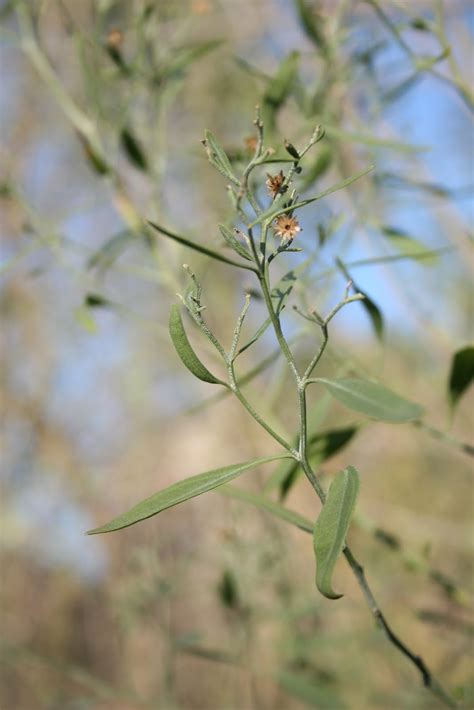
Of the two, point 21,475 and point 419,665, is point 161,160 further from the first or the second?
point 21,475

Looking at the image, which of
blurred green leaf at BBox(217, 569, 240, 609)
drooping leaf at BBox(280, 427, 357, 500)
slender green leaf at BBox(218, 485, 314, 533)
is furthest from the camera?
blurred green leaf at BBox(217, 569, 240, 609)

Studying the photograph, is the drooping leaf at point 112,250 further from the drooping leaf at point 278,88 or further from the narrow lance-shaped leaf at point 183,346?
the narrow lance-shaped leaf at point 183,346

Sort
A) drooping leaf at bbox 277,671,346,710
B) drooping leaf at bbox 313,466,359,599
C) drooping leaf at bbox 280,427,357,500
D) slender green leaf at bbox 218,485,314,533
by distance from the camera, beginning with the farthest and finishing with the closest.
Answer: drooping leaf at bbox 277,671,346,710, drooping leaf at bbox 280,427,357,500, slender green leaf at bbox 218,485,314,533, drooping leaf at bbox 313,466,359,599

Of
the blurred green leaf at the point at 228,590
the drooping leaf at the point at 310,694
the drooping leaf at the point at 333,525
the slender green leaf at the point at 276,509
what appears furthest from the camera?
the blurred green leaf at the point at 228,590

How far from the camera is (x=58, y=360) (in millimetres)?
2188

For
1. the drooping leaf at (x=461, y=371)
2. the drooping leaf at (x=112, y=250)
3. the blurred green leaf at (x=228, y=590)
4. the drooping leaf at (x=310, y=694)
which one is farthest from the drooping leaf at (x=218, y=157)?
the blurred green leaf at (x=228, y=590)

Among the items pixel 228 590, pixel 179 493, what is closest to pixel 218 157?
pixel 179 493

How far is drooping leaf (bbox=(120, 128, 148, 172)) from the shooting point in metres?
0.68

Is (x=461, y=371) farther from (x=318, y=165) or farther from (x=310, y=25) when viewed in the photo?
(x=310, y=25)

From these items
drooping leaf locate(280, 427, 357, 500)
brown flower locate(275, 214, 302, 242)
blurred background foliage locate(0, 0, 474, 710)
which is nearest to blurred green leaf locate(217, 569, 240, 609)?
blurred background foliage locate(0, 0, 474, 710)

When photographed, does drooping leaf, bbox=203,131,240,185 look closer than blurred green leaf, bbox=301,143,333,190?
Yes

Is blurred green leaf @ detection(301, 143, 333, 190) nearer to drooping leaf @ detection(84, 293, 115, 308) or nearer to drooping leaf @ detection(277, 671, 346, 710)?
drooping leaf @ detection(84, 293, 115, 308)

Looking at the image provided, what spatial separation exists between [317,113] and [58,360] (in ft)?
5.38

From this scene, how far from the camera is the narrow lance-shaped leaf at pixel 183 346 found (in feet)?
1.04
